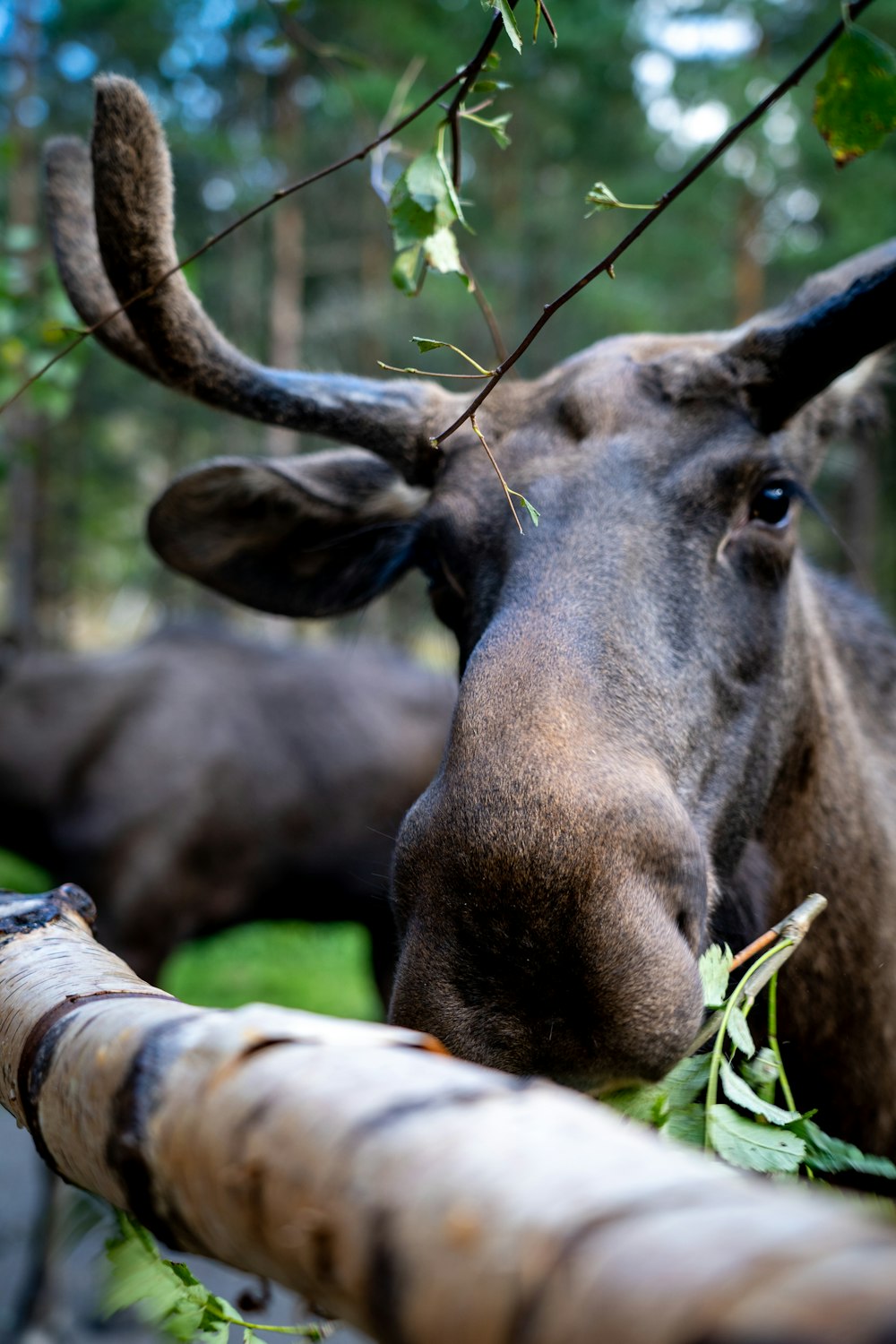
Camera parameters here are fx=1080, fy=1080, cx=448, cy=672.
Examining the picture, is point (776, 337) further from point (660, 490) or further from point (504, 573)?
point (504, 573)

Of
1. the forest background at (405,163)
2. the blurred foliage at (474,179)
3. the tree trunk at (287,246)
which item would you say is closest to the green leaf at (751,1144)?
the forest background at (405,163)

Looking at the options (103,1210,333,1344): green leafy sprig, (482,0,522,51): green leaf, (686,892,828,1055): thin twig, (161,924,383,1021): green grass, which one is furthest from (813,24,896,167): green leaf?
(161,924,383,1021): green grass

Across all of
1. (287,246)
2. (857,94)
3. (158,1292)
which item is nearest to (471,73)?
(857,94)

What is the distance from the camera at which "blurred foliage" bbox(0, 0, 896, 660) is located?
1448cm

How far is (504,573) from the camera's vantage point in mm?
2500

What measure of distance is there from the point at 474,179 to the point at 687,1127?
11791mm

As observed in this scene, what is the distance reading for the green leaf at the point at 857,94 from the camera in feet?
4.81

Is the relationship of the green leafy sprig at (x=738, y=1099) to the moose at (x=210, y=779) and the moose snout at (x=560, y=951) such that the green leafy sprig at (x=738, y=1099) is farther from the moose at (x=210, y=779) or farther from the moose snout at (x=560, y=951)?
the moose at (x=210, y=779)

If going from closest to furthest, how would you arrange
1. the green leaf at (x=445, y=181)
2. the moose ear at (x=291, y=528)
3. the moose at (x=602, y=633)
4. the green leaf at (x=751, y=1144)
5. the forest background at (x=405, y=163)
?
1. the green leaf at (x=751, y=1144)
2. the moose at (x=602, y=633)
3. the green leaf at (x=445, y=181)
4. the moose ear at (x=291, y=528)
5. the forest background at (x=405, y=163)

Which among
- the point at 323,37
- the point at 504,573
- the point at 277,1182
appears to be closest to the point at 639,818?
the point at 504,573

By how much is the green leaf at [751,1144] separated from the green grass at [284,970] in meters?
6.49

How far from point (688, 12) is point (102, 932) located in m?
15.2

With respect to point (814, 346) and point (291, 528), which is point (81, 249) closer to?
point (291, 528)

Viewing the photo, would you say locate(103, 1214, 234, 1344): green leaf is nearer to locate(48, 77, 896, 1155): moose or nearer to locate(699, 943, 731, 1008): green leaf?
locate(48, 77, 896, 1155): moose
